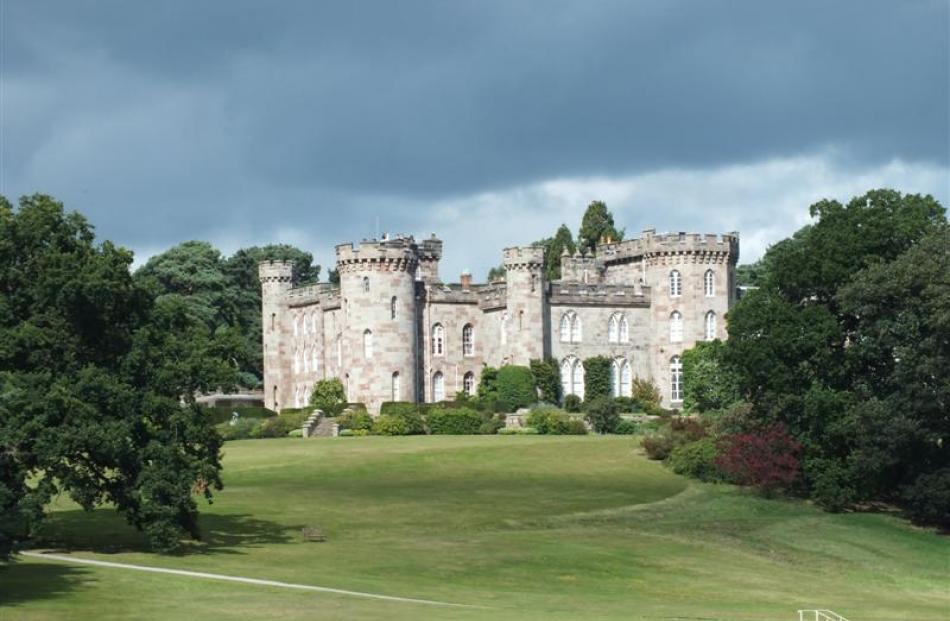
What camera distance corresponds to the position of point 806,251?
64.7 m

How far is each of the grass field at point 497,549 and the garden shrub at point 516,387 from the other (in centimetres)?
1965

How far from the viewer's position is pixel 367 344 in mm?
93625

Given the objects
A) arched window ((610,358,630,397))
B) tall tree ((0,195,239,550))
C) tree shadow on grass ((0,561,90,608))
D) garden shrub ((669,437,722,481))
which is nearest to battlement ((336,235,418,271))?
arched window ((610,358,630,397))

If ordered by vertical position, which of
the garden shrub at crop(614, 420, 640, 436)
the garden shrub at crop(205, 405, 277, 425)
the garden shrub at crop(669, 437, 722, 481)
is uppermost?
the garden shrub at crop(205, 405, 277, 425)

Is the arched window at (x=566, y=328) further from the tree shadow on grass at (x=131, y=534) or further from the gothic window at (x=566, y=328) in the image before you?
the tree shadow on grass at (x=131, y=534)

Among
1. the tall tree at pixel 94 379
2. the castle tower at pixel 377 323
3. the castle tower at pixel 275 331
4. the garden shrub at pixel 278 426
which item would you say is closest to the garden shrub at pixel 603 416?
the castle tower at pixel 377 323

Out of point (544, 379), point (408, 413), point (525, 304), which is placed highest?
point (525, 304)

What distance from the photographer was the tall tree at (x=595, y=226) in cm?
12744

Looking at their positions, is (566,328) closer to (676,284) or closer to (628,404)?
(628,404)

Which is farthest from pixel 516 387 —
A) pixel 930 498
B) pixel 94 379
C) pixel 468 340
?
pixel 94 379

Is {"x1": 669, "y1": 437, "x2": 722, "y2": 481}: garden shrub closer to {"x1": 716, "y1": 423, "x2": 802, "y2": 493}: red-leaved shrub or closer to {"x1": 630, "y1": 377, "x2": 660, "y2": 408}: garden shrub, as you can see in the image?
{"x1": 716, "y1": 423, "x2": 802, "y2": 493}: red-leaved shrub

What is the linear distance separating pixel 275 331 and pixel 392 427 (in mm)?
22992

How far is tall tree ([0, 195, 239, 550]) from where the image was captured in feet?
134

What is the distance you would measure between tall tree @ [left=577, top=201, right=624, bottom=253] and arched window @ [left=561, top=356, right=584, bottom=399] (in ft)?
99.3
